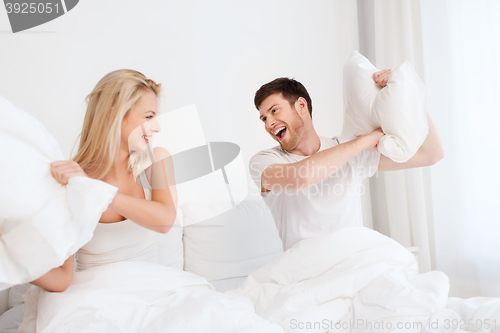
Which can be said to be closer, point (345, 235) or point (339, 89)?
point (345, 235)

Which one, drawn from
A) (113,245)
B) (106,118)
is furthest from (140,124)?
(113,245)

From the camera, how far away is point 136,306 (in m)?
0.97

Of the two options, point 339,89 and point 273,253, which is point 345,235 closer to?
point 273,253

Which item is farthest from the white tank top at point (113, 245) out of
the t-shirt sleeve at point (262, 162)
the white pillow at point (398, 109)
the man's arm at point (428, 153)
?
A: the man's arm at point (428, 153)

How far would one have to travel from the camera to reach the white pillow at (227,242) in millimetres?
1960

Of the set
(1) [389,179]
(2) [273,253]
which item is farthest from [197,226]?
(1) [389,179]

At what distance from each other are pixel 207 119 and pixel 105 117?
3.94ft

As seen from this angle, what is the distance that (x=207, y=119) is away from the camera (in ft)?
7.63

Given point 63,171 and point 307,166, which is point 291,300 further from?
point 63,171

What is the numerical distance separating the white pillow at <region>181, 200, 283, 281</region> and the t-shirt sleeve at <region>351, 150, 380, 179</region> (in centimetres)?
79

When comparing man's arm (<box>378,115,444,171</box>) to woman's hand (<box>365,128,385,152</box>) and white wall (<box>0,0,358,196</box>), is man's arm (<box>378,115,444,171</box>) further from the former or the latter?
white wall (<box>0,0,358,196</box>)

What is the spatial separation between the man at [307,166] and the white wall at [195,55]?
849 millimetres

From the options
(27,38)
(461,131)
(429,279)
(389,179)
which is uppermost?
(27,38)

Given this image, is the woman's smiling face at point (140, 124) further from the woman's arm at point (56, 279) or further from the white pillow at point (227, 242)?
the white pillow at point (227, 242)
